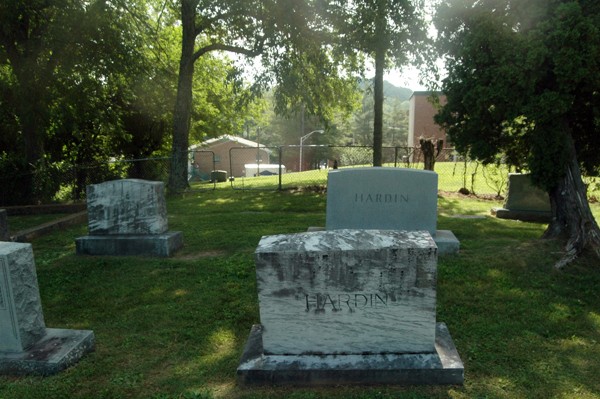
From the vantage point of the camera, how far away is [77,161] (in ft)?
73.5

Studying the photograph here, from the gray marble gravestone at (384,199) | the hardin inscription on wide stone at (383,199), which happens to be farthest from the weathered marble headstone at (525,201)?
the hardin inscription on wide stone at (383,199)

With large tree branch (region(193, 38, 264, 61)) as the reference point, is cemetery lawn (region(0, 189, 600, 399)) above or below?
below

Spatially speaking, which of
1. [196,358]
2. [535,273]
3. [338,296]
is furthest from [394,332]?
[535,273]

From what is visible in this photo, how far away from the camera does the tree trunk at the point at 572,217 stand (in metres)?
7.36

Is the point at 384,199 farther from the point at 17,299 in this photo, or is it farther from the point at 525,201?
the point at 17,299

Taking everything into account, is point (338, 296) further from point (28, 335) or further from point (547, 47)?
point (547, 47)

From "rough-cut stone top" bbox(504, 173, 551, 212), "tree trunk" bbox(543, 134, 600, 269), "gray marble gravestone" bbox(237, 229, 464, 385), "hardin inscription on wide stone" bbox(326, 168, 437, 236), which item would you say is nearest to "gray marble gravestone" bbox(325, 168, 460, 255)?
"hardin inscription on wide stone" bbox(326, 168, 437, 236)

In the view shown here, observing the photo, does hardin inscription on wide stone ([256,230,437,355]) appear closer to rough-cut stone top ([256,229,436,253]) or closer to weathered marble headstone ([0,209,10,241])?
rough-cut stone top ([256,229,436,253])

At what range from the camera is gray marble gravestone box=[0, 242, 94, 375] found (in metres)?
4.26

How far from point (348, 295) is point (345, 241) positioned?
1.59ft

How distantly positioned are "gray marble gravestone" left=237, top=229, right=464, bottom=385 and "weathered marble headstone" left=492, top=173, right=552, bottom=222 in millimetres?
9015

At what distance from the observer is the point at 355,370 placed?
154 inches

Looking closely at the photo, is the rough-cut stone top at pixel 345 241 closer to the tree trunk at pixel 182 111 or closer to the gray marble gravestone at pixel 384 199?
the gray marble gravestone at pixel 384 199

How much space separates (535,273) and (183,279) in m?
5.50
